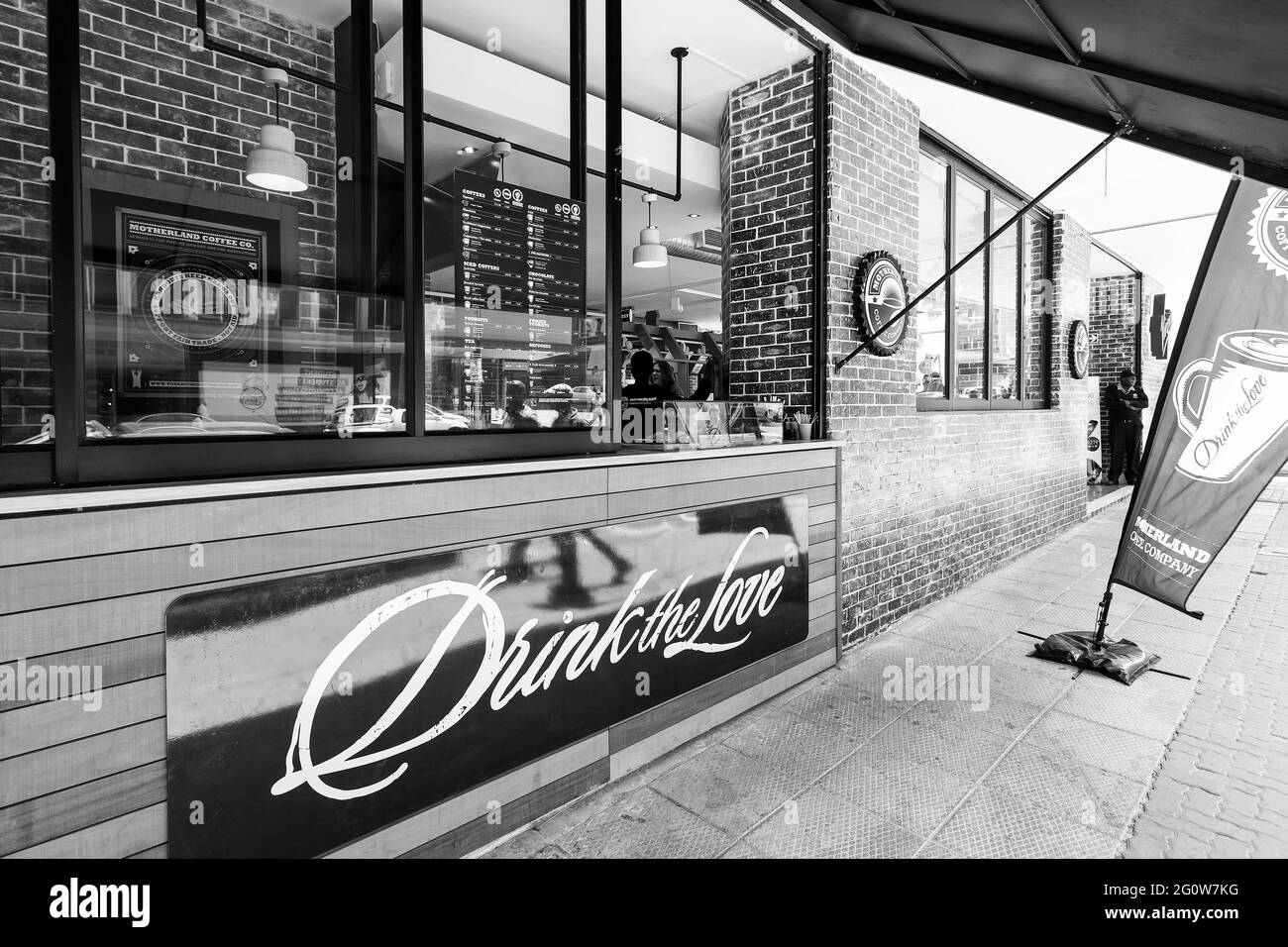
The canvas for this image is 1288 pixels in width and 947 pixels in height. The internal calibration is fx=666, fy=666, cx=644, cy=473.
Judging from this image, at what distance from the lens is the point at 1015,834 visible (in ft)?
7.45

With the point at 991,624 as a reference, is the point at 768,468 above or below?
above

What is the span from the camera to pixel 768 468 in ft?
10.9

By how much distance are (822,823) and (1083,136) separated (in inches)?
202

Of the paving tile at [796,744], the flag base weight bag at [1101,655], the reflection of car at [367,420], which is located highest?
the reflection of car at [367,420]

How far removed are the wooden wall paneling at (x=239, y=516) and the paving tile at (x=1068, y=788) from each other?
6.97ft

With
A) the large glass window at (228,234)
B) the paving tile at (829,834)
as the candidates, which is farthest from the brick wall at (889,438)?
the large glass window at (228,234)

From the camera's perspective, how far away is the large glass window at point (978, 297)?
5.40 m

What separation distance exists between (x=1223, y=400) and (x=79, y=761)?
437 cm

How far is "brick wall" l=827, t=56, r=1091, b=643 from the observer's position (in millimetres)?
3914

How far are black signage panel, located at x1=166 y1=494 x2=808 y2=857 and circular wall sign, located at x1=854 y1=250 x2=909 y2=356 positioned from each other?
5.91ft

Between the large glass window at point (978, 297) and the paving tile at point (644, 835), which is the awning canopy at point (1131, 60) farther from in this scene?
the paving tile at point (644, 835)

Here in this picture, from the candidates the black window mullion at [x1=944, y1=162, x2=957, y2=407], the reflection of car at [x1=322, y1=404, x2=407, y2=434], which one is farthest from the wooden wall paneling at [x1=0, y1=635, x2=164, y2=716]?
the black window mullion at [x1=944, y1=162, x2=957, y2=407]
